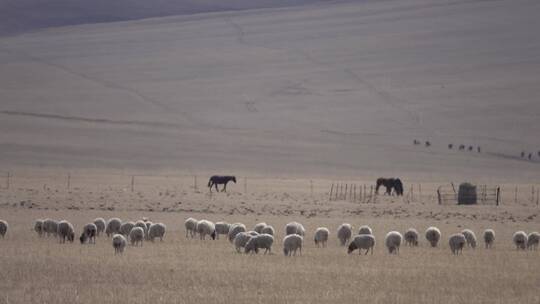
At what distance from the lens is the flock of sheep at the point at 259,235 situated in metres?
20.0

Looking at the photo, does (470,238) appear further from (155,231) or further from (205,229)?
(155,231)

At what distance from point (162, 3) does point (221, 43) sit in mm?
33301

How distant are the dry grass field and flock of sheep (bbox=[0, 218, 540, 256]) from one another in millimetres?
239

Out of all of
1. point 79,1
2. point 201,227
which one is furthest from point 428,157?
point 79,1

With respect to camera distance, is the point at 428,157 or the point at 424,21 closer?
the point at 428,157

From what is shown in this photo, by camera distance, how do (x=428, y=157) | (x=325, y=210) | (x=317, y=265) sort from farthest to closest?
(x=428, y=157)
(x=325, y=210)
(x=317, y=265)

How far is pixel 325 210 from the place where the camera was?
33031mm

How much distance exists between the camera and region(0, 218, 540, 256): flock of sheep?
19953 millimetres

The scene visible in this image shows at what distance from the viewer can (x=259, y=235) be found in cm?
2011

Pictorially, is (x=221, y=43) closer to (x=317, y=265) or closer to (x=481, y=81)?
(x=481, y=81)

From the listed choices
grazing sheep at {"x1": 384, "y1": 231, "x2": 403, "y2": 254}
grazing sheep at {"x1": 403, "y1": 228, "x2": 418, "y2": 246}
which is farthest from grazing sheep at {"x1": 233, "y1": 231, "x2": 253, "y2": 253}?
grazing sheep at {"x1": 403, "y1": 228, "x2": 418, "y2": 246}

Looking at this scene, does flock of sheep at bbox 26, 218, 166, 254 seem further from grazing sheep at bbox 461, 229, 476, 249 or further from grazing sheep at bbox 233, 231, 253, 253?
grazing sheep at bbox 461, 229, 476, 249

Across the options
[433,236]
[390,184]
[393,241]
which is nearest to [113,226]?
[393,241]

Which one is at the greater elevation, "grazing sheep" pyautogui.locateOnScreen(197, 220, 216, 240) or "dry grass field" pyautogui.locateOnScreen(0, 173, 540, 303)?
"grazing sheep" pyautogui.locateOnScreen(197, 220, 216, 240)
